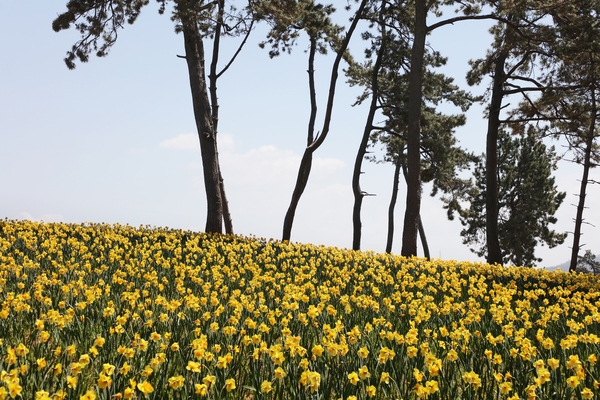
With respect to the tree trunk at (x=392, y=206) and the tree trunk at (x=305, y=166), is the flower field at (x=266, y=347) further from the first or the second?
the tree trunk at (x=392, y=206)

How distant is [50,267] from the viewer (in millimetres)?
7723

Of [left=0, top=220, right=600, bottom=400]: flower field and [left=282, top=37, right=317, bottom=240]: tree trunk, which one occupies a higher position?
[left=282, top=37, right=317, bottom=240]: tree trunk

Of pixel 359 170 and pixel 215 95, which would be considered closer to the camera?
pixel 215 95

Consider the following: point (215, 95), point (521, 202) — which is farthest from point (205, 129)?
point (521, 202)

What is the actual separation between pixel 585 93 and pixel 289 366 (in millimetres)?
18955

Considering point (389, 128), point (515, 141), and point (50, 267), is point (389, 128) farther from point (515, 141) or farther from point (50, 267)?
point (50, 267)

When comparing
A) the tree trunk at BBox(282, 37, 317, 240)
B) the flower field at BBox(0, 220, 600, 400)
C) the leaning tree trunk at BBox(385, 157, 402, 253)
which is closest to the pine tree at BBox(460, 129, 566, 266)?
the leaning tree trunk at BBox(385, 157, 402, 253)

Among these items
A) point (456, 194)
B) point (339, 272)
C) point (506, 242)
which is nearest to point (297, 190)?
point (339, 272)

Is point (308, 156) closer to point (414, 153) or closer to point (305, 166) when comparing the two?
point (305, 166)

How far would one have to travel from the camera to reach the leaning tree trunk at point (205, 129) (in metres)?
15.2

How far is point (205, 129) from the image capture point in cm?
1508

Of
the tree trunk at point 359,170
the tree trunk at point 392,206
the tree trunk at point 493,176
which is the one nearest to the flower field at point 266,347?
the tree trunk at point 493,176

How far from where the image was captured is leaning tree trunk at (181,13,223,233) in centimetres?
1516

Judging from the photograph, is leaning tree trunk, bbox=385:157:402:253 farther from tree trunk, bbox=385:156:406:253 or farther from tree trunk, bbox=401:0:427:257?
tree trunk, bbox=401:0:427:257
